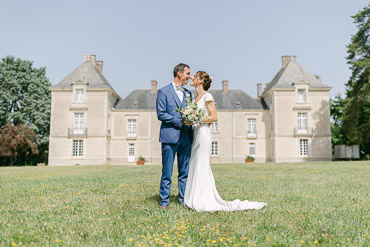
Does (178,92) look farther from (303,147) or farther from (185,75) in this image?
(303,147)

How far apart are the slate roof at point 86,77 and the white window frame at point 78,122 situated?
288cm

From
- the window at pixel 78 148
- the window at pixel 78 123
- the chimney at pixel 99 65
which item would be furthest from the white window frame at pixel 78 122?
the chimney at pixel 99 65

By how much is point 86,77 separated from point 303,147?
22.5 meters

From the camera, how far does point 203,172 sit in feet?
14.9

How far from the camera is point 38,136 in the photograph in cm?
3183

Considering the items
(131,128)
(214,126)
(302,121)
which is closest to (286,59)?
(302,121)

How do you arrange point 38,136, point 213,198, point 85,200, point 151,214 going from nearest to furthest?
point 151,214 < point 213,198 < point 85,200 < point 38,136

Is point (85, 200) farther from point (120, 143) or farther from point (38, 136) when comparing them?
point (38, 136)

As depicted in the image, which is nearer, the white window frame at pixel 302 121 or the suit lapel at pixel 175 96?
the suit lapel at pixel 175 96

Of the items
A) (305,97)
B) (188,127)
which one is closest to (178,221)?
(188,127)

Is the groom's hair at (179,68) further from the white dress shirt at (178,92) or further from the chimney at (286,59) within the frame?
the chimney at (286,59)

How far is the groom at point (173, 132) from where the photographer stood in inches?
178

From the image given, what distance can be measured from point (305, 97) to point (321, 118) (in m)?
2.58

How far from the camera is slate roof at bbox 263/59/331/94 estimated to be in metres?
30.6
